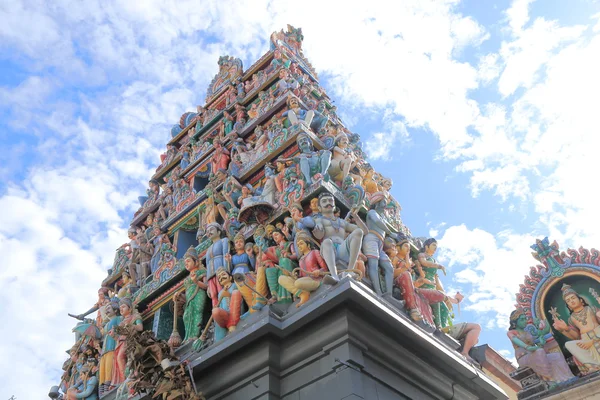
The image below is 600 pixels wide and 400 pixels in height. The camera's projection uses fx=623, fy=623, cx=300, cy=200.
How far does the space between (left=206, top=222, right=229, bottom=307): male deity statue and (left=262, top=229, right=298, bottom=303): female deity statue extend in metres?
1.18

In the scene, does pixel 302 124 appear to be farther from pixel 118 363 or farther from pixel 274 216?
pixel 118 363

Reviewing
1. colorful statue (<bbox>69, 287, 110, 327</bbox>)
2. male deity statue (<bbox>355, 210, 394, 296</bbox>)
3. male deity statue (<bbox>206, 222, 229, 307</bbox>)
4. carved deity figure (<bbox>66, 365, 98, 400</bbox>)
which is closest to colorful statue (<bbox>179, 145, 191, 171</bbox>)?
colorful statue (<bbox>69, 287, 110, 327</bbox>)

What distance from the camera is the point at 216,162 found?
17281 millimetres

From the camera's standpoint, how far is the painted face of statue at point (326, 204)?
11703mm

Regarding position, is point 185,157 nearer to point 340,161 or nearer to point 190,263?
point 190,263

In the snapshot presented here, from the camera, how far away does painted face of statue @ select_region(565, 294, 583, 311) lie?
17.2 meters

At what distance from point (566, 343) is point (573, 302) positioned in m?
1.16

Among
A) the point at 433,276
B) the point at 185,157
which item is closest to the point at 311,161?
the point at 433,276

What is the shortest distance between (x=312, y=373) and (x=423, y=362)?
6.90ft

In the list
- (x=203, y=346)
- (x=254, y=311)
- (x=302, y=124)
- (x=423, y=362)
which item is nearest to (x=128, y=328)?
(x=203, y=346)

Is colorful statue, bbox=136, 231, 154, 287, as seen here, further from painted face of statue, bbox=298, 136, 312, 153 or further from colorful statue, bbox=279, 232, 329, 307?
colorful statue, bbox=279, 232, 329, 307

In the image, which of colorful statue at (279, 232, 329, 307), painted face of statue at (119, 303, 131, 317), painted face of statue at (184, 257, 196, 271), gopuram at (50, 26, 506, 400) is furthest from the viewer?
painted face of statue at (119, 303, 131, 317)

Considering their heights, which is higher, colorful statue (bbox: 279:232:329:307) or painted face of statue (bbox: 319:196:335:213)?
painted face of statue (bbox: 319:196:335:213)

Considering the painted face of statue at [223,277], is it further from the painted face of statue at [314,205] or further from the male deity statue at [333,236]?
the painted face of statue at [314,205]
